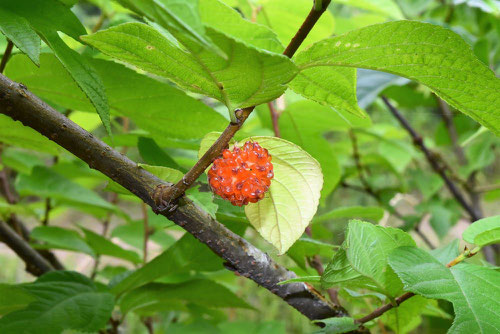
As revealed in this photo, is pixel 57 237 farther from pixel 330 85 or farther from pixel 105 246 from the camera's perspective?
pixel 330 85

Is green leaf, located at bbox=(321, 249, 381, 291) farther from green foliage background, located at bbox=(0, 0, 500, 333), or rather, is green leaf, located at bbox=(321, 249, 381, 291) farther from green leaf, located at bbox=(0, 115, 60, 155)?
green leaf, located at bbox=(0, 115, 60, 155)

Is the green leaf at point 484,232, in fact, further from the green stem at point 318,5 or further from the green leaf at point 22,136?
the green leaf at point 22,136

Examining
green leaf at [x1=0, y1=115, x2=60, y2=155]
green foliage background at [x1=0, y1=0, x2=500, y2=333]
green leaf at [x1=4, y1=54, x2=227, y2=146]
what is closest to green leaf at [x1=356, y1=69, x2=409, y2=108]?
green foliage background at [x1=0, y1=0, x2=500, y2=333]

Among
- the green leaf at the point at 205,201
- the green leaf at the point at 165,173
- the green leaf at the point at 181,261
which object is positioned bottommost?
the green leaf at the point at 181,261

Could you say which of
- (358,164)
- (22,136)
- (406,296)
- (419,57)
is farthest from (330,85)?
(358,164)

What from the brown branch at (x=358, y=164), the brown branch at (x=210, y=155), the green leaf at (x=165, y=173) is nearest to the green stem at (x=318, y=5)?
the brown branch at (x=210, y=155)
